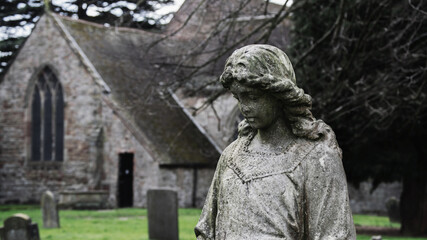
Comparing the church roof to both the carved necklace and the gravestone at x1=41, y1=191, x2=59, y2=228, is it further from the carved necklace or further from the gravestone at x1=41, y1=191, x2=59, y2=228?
the carved necklace

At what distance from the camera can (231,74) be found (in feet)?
11.2

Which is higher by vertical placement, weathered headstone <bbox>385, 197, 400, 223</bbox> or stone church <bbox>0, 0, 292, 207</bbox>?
stone church <bbox>0, 0, 292, 207</bbox>

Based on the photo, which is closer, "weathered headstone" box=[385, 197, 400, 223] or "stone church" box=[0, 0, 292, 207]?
"weathered headstone" box=[385, 197, 400, 223]

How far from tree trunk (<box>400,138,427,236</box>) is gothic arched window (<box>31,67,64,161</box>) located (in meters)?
17.7

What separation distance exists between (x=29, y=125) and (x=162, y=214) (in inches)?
720

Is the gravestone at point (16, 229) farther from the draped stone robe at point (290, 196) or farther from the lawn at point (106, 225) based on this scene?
the draped stone robe at point (290, 196)

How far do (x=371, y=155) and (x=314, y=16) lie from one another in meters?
3.87

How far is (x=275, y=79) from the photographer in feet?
11.0

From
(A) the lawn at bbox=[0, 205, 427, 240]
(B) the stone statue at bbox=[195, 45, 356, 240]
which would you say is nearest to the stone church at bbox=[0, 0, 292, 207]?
(A) the lawn at bbox=[0, 205, 427, 240]

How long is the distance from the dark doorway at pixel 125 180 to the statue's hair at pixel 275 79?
1074 inches

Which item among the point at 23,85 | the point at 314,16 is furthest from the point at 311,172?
the point at 23,85

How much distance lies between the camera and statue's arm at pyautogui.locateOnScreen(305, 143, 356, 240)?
3258 mm

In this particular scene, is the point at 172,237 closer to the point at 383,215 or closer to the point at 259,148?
the point at 259,148

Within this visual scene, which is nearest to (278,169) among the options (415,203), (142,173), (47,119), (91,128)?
(415,203)
